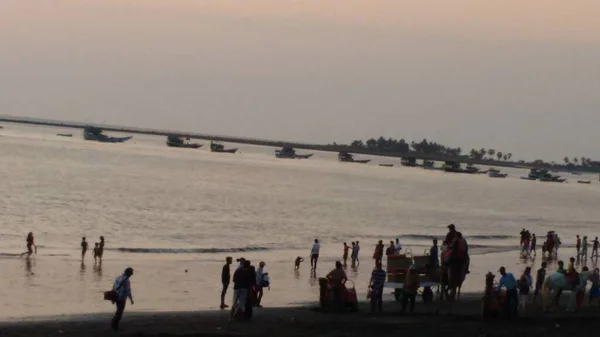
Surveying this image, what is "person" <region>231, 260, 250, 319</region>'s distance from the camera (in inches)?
788

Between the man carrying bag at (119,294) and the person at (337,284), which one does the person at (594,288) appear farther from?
the man carrying bag at (119,294)

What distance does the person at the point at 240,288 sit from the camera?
20.0m

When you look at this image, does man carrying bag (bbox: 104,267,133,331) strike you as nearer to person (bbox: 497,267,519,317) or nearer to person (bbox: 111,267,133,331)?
person (bbox: 111,267,133,331)

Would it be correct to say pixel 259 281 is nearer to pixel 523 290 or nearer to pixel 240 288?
pixel 240 288

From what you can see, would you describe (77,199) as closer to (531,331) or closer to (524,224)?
(524,224)

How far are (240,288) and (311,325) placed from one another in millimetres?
1583

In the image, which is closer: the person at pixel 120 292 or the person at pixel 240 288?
the person at pixel 120 292

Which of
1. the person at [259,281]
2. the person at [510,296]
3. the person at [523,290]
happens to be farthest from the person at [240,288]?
the person at [523,290]

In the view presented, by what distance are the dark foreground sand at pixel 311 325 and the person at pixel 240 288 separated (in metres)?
0.35

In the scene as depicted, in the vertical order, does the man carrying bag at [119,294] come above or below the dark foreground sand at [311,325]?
above

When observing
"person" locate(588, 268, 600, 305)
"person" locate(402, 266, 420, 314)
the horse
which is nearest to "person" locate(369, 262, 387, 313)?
"person" locate(402, 266, 420, 314)

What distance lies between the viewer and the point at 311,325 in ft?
63.8

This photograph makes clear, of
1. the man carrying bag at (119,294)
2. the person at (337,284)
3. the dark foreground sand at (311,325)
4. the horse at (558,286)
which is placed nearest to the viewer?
the man carrying bag at (119,294)

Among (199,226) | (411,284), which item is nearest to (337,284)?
(411,284)
